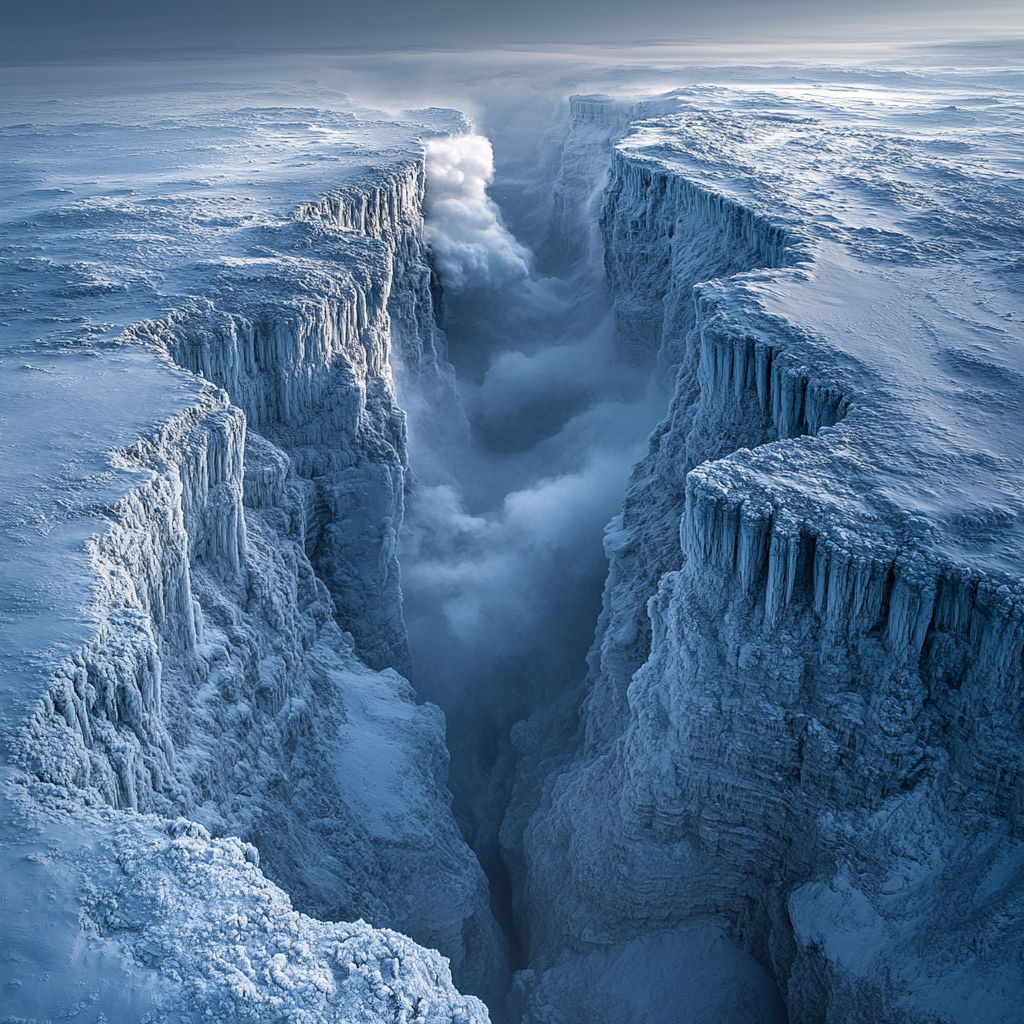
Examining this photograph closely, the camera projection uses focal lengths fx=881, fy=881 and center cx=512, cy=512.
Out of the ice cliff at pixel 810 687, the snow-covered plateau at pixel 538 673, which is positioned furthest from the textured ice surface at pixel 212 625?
the ice cliff at pixel 810 687

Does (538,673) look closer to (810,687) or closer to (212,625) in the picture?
(212,625)

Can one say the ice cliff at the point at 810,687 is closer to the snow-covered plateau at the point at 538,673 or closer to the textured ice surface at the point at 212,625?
the snow-covered plateau at the point at 538,673

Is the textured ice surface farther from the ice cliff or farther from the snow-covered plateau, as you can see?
the ice cliff

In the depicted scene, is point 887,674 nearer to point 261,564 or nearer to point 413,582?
point 261,564

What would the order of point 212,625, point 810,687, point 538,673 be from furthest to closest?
1. point 538,673
2. point 212,625
3. point 810,687

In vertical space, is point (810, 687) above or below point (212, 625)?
below

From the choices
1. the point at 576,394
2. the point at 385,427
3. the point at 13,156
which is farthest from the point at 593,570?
the point at 13,156

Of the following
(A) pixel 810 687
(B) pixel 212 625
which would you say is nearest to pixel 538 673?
(B) pixel 212 625
